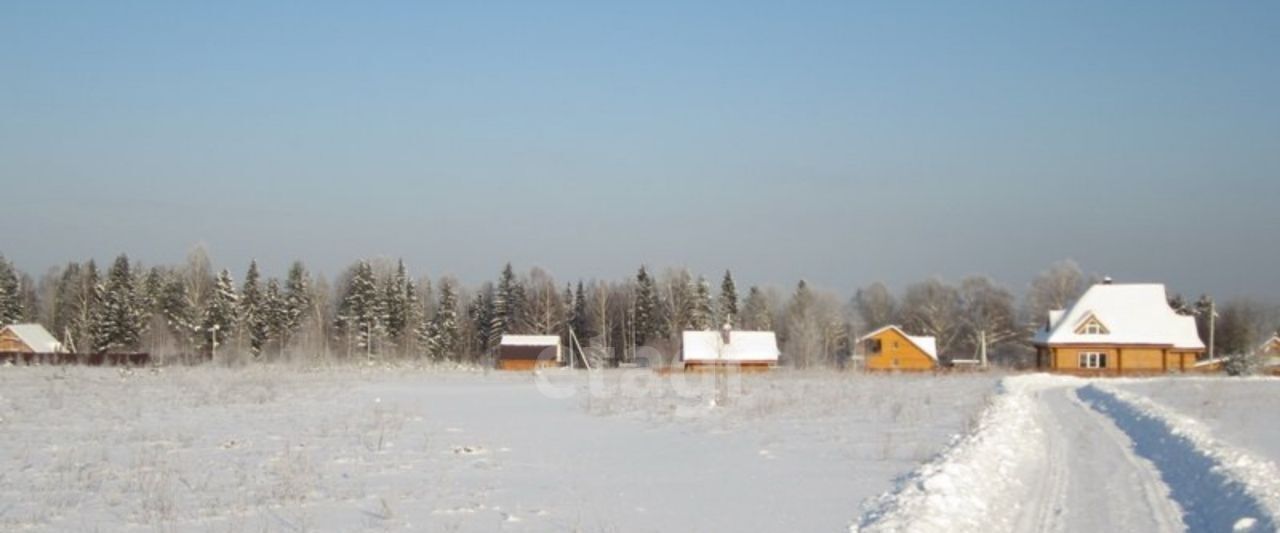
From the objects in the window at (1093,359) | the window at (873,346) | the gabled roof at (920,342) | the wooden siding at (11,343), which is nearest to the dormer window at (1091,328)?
the window at (1093,359)

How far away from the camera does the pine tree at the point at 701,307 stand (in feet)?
293

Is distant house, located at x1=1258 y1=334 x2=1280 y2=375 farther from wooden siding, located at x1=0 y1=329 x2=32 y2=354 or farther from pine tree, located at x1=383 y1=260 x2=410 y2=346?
wooden siding, located at x1=0 y1=329 x2=32 y2=354

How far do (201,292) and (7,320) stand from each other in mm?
14371

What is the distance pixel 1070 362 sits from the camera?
68.1 m

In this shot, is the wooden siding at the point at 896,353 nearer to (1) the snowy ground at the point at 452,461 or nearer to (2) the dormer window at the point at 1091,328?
(2) the dormer window at the point at 1091,328

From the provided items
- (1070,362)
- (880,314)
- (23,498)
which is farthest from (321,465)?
(880,314)

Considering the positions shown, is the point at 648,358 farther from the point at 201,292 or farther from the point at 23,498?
the point at 23,498

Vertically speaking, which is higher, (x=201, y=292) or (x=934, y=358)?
(x=201, y=292)

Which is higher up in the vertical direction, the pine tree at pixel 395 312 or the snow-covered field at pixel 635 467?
the pine tree at pixel 395 312

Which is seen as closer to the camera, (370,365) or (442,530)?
(442,530)

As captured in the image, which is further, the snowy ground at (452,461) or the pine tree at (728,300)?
the pine tree at (728,300)

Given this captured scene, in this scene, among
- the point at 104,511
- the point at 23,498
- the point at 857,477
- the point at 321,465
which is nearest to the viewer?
the point at 104,511

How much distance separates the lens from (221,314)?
78875 millimetres

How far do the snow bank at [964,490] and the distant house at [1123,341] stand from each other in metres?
54.6
